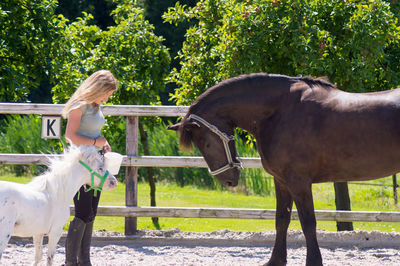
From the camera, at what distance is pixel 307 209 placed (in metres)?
4.53

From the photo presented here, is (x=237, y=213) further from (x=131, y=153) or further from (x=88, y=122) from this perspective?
(x=88, y=122)

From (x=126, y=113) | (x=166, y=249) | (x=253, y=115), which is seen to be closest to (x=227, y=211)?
(x=166, y=249)

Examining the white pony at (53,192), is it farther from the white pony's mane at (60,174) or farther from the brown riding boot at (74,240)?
the brown riding boot at (74,240)

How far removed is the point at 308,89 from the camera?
4.68m

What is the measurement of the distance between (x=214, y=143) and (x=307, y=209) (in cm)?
91

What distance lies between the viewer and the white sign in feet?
20.4

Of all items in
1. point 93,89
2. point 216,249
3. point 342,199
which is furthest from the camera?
point 342,199

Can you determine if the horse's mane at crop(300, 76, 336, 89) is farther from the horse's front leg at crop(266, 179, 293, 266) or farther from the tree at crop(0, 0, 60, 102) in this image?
the tree at crop(0, 0, 60, 102)

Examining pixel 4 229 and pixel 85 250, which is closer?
pixel 4 229

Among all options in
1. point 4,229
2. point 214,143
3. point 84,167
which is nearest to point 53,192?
point 84,167

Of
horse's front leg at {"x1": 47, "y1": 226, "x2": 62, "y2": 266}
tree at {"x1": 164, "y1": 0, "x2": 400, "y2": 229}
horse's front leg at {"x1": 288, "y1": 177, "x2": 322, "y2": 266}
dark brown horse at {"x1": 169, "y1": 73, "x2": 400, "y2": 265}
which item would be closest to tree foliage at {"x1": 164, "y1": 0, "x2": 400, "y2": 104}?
tree at {"x1": 164, "y1": 0, "x2": 400, "y2": 229}

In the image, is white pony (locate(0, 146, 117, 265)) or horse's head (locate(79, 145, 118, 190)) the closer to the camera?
white pony (locate(0, 146, 117, 265))

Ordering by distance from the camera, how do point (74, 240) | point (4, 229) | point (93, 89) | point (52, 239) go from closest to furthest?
point (4, 229) < point (52, 239) < point (93, 89) < point (74, 240)

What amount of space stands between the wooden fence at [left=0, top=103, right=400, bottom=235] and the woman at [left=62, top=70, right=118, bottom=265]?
5.99ft
